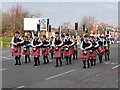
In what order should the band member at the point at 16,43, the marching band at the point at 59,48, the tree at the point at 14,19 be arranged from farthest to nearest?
1. the tree at the point at 14,19
2. the band member at the point at 16,43
3. the marching band at the point at 59,48

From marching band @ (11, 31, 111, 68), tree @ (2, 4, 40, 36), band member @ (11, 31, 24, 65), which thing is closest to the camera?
marching band @ (11, 31, 111, 68)

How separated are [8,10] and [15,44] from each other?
52699 mm

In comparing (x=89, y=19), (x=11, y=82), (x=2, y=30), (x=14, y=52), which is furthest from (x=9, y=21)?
(x=11, y=82)

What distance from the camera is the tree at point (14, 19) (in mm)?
60675

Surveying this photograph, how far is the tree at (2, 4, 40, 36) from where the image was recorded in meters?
60.7

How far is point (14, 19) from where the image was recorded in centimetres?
6175

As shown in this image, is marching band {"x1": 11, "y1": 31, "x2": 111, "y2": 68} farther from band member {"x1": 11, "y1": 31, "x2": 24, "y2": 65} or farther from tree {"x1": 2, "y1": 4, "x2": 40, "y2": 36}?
tree {"x1": 2, "y1": 4, "x2": 40, "y2": 36}

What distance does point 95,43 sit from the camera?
531 inches

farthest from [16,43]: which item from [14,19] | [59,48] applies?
[14,19]

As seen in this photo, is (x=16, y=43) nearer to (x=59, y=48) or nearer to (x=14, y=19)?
(x=59, y=48)

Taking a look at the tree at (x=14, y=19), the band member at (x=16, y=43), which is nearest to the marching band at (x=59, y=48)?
the band member at (x=16, y=43)

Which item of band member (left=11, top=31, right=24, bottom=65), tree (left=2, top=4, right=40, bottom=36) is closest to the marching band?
band member (left=11, top=31, right=24, bottom=65)

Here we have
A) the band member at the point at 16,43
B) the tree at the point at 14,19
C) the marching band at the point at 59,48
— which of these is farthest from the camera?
the tree at the point at 14,19

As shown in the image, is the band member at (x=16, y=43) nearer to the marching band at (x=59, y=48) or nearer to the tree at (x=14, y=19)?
the marching band at (x=59, y=48)
